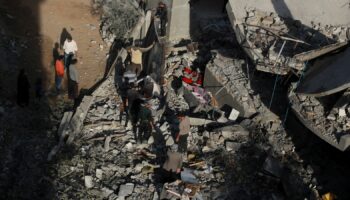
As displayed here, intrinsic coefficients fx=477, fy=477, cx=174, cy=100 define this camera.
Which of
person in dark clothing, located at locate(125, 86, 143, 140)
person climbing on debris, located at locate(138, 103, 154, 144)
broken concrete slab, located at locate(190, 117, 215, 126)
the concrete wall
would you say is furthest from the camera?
the concrete wall

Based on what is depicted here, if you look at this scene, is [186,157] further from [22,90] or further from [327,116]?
[22,90]

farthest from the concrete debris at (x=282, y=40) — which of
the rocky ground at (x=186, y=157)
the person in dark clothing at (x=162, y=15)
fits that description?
the person in dark clothing at (x=162, y=15)

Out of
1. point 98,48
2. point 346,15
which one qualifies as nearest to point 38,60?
point 98,48

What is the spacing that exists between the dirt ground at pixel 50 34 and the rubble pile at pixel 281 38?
4666 mm

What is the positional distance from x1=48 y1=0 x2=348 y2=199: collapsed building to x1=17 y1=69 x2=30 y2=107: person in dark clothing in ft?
3.79

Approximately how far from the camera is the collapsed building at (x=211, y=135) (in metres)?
10.6

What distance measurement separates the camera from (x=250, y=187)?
1083 cm

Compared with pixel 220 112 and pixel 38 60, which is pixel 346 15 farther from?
pixel 38 60

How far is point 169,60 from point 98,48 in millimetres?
2396

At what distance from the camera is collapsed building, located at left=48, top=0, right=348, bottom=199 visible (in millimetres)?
10570

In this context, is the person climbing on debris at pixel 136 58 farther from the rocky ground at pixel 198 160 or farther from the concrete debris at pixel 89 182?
the concrete debris at pixel 89 182

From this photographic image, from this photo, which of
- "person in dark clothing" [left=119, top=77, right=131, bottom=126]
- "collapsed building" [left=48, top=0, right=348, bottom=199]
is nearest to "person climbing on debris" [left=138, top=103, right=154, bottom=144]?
"collapsed building" [left=48, top=0, right=348, bottom=199]

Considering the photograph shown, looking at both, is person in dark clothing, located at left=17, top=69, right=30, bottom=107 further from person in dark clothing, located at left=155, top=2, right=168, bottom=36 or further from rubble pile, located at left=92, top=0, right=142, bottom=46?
person in dark clothing, located at left=155, top=2, right=168, bottom=36

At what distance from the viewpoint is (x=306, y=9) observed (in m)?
13.4
